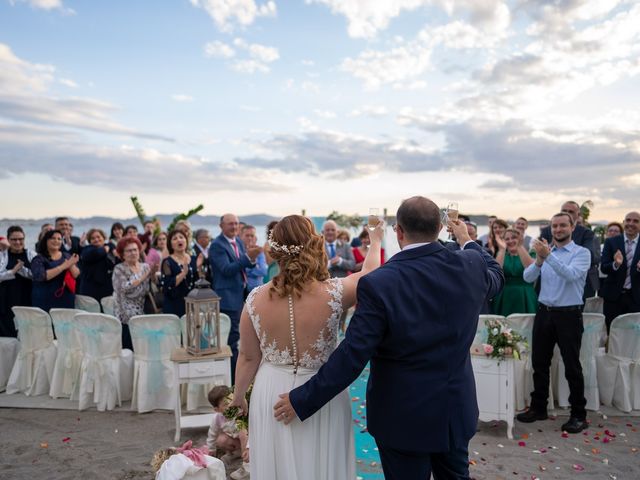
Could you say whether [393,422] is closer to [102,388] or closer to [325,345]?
[325,345]

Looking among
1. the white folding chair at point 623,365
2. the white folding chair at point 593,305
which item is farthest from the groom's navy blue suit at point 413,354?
the white folding chair at point 593,305

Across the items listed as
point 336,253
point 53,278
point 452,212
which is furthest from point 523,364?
point 53,278

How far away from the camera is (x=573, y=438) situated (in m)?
4.87

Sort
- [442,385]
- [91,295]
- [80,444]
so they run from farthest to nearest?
1. [91,295]
2. [80,444]
3. [442,385]

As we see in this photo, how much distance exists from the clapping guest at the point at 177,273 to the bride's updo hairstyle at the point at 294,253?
151 inches

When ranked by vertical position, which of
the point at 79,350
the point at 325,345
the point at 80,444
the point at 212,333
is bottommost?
the point at 80,444

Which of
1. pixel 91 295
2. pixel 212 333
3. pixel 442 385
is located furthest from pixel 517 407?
pixel 91 295

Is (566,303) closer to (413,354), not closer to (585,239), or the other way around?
(585,239)

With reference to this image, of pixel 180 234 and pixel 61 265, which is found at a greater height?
pixel 180 234

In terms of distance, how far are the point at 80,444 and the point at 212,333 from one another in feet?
5.15

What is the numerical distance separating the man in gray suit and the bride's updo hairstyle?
5.76 meters

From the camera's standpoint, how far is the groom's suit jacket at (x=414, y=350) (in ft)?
7.14

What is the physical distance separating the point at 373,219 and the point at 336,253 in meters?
6.61

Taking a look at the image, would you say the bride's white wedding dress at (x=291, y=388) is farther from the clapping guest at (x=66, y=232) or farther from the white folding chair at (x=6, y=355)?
the clapping guest at (x=66, y=232)
